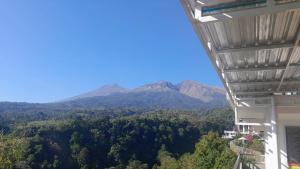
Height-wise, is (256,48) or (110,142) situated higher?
(256,48)

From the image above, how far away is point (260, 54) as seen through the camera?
9.30ft

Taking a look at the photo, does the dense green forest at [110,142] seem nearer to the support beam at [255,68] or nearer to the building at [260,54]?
the building at [260,54]

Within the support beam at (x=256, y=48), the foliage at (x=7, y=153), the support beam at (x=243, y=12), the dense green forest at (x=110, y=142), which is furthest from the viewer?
the dense green forest at (x=110, y=142)

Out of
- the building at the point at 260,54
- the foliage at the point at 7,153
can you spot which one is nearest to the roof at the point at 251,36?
the building at the point at 260,54

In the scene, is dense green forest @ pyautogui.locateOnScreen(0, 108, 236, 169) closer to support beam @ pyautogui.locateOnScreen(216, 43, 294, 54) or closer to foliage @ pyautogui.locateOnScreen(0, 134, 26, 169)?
foliage @ pyautogui.locateOnScreen(0, 134, 26, 169)

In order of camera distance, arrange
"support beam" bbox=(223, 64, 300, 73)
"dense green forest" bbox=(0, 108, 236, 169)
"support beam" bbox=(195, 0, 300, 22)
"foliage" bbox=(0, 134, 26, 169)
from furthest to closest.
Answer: "dense green forest" bbox=(0, 108, 236, 169) < "foliage" bbox=(0, 134, 26, 169) < "support beam" bbox=(223, 64, 300, 73) < "support beam" bbox=(195, 0, 300, 22)

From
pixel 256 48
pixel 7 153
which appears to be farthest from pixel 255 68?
pixel 7 153

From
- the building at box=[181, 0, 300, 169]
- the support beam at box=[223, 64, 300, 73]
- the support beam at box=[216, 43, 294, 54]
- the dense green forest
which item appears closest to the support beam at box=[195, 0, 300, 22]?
the building at box=[181, 0, 300, 169]

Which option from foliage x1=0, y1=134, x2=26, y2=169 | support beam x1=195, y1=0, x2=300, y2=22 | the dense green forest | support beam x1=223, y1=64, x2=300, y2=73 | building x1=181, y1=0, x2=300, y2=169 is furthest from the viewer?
the dense green forest

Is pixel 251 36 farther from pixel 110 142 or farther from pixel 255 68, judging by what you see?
pixel 110 142

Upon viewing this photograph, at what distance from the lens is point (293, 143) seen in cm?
431

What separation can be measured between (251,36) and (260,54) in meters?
0.55

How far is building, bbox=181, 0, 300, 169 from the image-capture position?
1799 millimetres

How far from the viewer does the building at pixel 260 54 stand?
1.80 m
